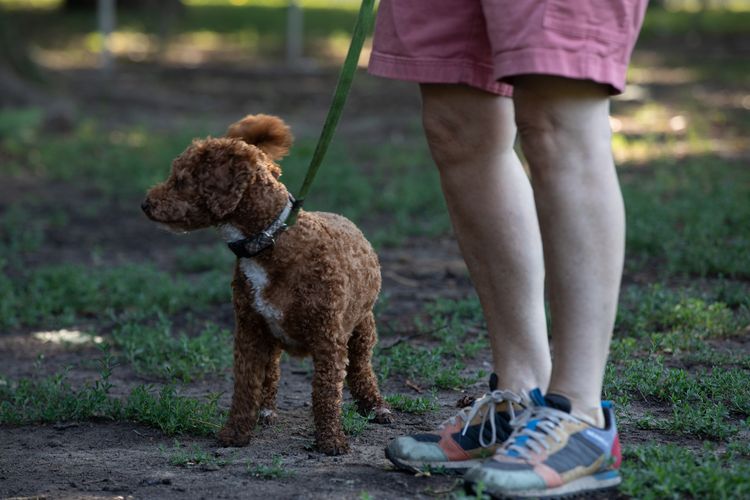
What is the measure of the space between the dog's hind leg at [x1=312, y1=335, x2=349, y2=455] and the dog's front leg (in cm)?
22

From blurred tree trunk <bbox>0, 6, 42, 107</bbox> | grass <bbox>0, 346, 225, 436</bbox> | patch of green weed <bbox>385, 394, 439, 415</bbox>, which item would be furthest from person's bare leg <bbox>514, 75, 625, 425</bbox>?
blurred tree trunk <bbox>0, 6, 42, 107</bbox>

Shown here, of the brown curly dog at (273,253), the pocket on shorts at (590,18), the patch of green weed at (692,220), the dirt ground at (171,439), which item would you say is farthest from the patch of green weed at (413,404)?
the patch of green weed at (692,220)

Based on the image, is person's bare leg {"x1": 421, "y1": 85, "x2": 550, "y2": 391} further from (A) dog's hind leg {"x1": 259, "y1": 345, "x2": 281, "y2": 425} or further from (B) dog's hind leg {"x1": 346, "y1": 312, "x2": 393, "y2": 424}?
(A) dog's hind leg {"x1": 259, "y1": 345, "x2": 281, "y2": 425}

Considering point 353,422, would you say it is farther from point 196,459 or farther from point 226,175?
point 226,175

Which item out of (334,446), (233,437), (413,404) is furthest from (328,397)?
(413,404)

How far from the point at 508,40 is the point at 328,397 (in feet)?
4.08

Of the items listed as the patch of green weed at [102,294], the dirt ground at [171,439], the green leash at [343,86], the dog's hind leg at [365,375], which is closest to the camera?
the dirt ground at [171,439]

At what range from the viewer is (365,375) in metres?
3.80

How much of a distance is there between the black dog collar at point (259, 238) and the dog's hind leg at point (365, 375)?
0.53 meters

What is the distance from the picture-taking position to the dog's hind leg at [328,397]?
3.40 metres

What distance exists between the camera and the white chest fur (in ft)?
11.1

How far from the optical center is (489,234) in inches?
127

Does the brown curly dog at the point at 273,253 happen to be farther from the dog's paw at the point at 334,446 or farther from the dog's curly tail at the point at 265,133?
the dog's curly tail at the point at 265,133

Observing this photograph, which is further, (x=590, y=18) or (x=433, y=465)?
(x=433, y=465)
